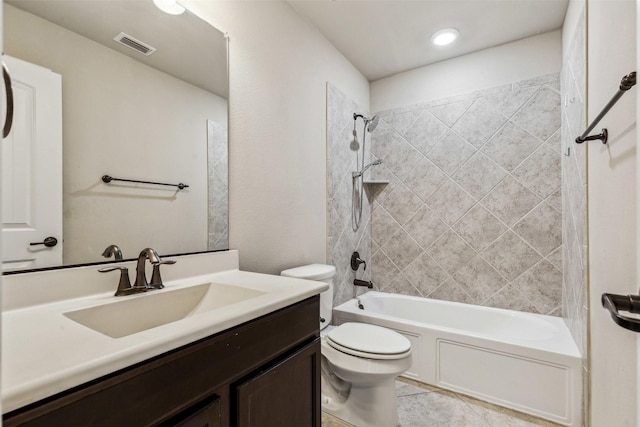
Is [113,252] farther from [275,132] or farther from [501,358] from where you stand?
[501,358]

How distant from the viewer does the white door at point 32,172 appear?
0.91 meters

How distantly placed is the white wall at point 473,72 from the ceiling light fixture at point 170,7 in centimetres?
201

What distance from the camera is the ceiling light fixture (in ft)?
4.26

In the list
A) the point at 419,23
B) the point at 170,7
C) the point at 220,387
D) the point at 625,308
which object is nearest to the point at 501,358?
the point at 625,308

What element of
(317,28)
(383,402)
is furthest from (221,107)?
(383,402)

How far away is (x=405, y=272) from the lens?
281 centimetres

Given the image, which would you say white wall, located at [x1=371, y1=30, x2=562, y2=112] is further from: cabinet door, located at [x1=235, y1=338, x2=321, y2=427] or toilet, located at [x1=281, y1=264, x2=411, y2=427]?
cabinet door, located at [x1=235, y1=338, x2=321, y2=427]

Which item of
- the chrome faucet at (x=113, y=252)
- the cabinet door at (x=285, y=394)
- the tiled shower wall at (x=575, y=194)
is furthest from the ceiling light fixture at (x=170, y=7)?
the tiled shower wall at (x=575, y=194)

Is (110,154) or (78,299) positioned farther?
(110,154)

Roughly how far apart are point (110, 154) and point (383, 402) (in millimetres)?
1702

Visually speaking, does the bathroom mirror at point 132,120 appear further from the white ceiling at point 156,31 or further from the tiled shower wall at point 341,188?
the tiled shower wall at point 341,188

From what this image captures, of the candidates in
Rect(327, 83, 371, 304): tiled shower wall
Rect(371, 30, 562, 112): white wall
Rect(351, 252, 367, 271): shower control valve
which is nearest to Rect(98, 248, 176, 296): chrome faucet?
Rect(327, 83, 371, 304): tiled shower wall

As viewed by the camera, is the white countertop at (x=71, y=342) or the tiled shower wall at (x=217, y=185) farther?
the tiled shower wall at (x=217, y=185)

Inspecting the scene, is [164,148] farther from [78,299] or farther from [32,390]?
[32,390]
